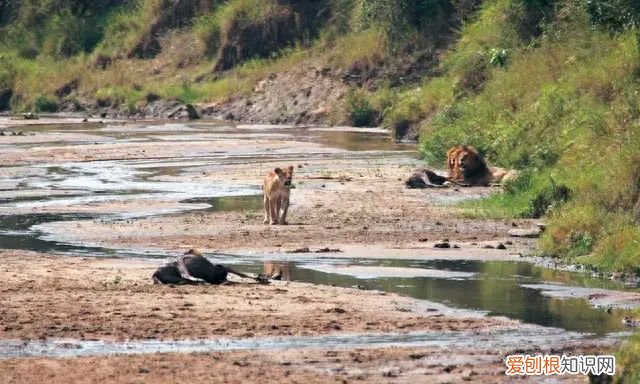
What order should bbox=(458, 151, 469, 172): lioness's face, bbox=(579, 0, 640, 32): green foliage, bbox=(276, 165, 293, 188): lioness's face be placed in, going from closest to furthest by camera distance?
1. bbox=(276, 165, 293, 188): lioness's face
2. bbox=(458, 151, 469, 172): lioness's face
3. bbox=(579, 0, 640, 32): green foliage

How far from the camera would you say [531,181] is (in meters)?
23.4

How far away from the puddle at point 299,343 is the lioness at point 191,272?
3009 millimetres

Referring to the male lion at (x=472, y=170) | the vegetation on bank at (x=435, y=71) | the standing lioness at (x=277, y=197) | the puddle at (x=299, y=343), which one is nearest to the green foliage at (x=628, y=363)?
the vegetation on bank at (x=435, y=71)

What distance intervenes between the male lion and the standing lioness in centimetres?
545

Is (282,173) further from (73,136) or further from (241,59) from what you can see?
(241,59)

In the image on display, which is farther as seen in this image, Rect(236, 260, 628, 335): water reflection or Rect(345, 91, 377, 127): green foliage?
Rect(345, 91, 377, 127): green foliage

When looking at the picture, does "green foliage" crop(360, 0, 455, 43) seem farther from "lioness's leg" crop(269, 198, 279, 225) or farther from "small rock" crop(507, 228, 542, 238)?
"small rock" crop(507, 228, 542, 238)

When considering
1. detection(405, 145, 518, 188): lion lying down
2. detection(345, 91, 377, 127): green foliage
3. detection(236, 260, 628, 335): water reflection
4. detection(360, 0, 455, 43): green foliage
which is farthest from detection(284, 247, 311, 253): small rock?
detection(360, 0, 455, 43): green foliage

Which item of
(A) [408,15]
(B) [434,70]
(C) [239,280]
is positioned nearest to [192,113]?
(A) [408,15]

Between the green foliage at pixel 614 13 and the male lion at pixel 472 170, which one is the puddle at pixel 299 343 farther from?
the green foliage at pixel 614 13

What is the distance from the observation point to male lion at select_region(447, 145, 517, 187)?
88.2 feet

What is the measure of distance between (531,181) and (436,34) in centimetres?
2140

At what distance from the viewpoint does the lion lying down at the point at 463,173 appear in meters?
26.5

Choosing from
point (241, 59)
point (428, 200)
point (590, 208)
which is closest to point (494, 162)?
point (428, 200)
